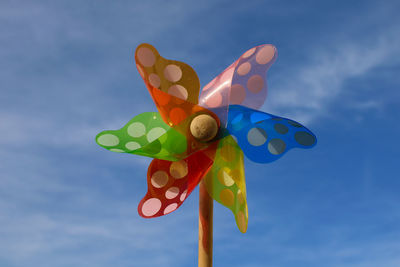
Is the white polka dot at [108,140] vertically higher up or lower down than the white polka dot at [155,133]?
lower down

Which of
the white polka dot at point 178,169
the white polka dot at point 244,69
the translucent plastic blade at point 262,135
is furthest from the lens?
the white polka dot at point 244,69

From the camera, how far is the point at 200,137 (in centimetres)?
552

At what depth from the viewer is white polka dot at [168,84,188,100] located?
5.79m

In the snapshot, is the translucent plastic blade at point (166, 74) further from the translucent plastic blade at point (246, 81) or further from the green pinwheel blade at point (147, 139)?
the green pinwheel blade at point (147, 139)

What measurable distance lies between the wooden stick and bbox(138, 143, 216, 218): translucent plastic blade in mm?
251

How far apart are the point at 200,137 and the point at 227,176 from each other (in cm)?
61

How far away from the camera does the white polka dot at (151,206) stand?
17.8ft

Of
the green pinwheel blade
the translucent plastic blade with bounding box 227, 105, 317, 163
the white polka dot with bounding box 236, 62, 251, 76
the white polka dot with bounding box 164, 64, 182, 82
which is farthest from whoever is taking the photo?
the white polka dot with bounding box 236, 62, 251, 76

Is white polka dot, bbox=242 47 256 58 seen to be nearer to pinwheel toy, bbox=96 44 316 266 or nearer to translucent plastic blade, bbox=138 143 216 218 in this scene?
pinwheel toy, bbox=96 44 316 266

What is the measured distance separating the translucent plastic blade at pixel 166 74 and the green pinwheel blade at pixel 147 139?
1.45 ft

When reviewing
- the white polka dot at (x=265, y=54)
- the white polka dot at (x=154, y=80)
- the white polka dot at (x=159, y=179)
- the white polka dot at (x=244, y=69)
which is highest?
the white polka dot at (x=265, y=54)

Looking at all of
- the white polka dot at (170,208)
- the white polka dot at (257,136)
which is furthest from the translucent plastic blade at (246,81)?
the white polka dot at (170,208)

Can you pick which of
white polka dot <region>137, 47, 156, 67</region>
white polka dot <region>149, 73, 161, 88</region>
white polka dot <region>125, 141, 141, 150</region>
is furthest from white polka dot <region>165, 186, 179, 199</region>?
white polka dot <region>137, 47, 156, 67</region>

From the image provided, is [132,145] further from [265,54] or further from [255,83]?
[265,54]
